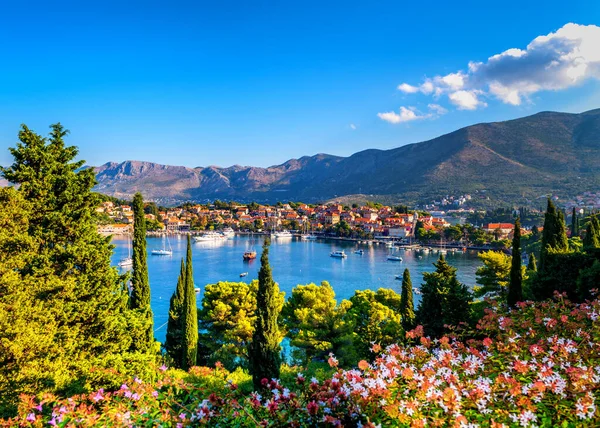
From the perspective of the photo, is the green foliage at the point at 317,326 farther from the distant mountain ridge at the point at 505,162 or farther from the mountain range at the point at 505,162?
the distant mountain ridge at the point at 505,162

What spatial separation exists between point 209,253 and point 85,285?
51424mm

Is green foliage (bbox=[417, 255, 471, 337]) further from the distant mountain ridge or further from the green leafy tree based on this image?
the distant mountain ridge

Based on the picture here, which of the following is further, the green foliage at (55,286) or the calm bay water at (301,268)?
the calm bay water at (301,268)

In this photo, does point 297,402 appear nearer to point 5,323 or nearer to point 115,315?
point 5,323

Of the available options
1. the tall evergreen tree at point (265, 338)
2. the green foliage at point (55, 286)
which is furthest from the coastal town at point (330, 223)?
the green foliage at point (55, 286)

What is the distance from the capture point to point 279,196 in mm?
199750

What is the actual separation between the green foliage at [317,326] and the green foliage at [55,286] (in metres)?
6.96

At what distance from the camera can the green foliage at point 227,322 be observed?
13102 mm

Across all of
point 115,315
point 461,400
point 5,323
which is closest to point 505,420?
point 461,400

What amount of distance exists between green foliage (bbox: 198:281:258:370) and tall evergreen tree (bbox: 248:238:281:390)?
207 inches

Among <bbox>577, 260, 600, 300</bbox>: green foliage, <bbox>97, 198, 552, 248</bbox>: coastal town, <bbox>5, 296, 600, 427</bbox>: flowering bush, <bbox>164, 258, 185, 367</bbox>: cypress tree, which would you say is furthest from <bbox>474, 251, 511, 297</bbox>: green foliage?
<bbox>97, 198, 552, 248</bbox>: coastal town

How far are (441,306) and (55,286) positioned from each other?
7351 mm

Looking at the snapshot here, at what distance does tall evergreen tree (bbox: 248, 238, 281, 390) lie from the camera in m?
7.76

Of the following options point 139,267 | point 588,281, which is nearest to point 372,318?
→ point 588,281
